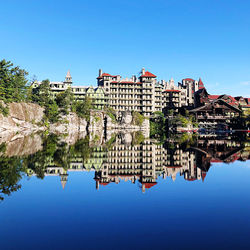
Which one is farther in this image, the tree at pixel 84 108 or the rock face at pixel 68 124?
the tree at pixel 84 108

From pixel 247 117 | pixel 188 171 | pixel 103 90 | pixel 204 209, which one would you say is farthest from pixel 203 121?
pixel 204 209

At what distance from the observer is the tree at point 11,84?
6506 cm

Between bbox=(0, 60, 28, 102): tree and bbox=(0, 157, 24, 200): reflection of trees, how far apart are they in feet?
169

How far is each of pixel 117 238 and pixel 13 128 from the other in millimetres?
64584

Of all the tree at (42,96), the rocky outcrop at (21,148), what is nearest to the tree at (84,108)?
the tree at (42,96)

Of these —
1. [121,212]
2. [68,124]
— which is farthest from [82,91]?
[121,212]

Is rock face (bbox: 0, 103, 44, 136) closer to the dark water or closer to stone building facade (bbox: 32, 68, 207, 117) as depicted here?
stone building facade (bbox: 32, 68, 207, 117)

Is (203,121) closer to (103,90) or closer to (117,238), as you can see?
(103,90)

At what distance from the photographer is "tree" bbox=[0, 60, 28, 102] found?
65.1m

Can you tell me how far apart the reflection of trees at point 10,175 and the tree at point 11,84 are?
5163 centimetres

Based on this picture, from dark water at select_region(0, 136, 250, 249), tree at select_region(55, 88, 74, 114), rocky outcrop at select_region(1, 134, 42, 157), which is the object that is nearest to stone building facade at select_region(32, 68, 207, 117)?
tree at select_region(55, 88, 74, 114)

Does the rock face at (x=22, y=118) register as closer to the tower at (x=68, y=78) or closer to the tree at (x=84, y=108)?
the tree at (x=84, y=108)

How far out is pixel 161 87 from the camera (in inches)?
4370

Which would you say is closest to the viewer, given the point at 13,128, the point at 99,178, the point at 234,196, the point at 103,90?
the point at 234,196
